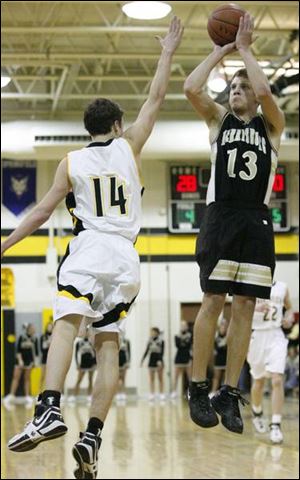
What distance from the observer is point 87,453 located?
4.95 meters

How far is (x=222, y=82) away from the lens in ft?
48.2

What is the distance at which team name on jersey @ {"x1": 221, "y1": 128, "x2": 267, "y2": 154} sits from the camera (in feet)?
17.5

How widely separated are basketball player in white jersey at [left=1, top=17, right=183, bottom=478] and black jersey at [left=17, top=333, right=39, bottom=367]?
63.0 feet

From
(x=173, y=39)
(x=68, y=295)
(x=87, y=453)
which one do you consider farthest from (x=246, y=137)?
(x=87, y=453)

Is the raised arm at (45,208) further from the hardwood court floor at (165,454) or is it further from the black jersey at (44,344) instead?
the black jersey at (44,344)

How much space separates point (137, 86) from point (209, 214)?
19232 mm

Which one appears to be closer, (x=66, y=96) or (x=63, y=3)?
(x=63, y=3)

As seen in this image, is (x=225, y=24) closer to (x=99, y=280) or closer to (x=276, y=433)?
(x=99, y=280)

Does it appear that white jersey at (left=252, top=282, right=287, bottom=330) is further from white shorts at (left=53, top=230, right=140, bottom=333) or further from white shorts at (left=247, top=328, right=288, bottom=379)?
white shorts at (left=53, top=230, right=140, bottom=333)

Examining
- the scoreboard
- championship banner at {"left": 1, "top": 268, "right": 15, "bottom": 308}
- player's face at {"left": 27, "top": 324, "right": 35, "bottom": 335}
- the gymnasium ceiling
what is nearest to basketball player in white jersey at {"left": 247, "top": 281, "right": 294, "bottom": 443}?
the gymnasium ceiling

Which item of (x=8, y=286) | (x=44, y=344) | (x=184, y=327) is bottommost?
(x=44, y=344)

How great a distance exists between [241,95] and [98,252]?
48.7 inches

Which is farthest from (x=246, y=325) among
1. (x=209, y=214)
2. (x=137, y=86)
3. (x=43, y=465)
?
(x=137, y=86)

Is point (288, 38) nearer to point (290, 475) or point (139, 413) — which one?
point (139, 413)
